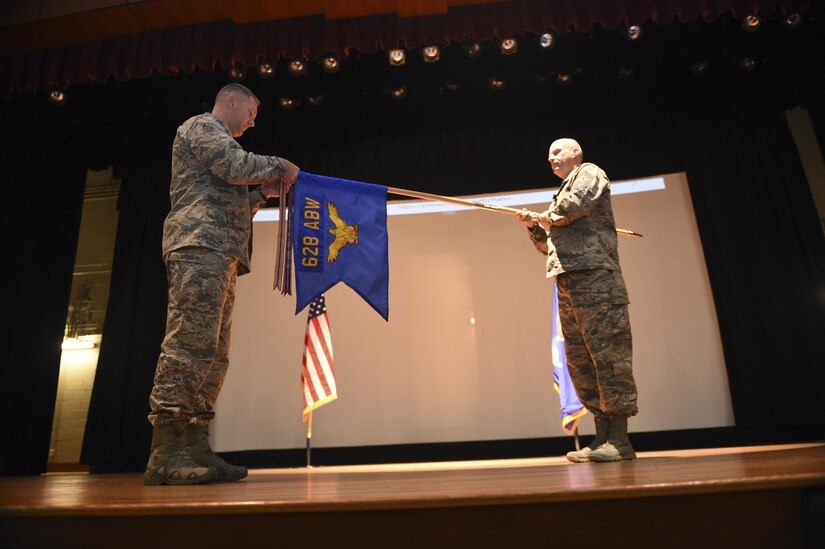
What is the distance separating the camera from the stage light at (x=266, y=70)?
4.70 meters

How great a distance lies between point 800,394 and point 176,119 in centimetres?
622

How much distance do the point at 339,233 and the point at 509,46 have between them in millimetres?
2750

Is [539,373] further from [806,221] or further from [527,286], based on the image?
[806,221]

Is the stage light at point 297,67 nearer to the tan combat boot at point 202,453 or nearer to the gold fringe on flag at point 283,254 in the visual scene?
the gold fringe on flag at point 283,254

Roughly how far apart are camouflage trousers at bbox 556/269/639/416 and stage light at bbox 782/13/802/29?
9.76 feet

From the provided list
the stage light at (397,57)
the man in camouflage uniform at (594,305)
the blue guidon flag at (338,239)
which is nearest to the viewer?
the blue guidon flag at (338,239)

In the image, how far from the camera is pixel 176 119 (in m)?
5.65

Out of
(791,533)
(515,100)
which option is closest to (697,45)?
(515,100)

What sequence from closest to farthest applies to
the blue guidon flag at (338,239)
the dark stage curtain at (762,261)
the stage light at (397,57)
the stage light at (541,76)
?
1. the blue guidon flag at (338,239)
2. the stage light at (397,57)
3. the dark stage curtain at (762,261)
4. the stage light at (541,76)

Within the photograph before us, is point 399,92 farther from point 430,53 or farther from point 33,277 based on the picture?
point 33,277

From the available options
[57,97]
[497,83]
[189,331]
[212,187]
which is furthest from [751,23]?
[57,97]

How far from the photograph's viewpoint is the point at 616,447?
2.63m

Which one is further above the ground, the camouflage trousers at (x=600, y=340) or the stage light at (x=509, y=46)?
the stage light at (x=509, y=46)

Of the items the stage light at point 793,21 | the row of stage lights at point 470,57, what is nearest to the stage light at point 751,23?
the row of stage lights at point 470,57
